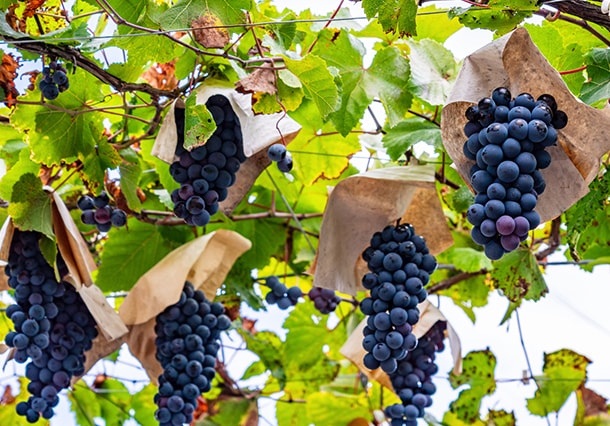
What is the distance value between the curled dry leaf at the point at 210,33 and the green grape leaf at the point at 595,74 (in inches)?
19.7

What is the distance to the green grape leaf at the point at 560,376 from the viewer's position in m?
2.02

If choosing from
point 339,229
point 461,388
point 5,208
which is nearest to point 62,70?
point 5,208

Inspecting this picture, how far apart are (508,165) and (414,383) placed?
0.65m

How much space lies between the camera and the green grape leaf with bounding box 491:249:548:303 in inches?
62.5

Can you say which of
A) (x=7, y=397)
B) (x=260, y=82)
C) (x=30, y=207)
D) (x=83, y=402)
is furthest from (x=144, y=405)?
(x=260, y=82)

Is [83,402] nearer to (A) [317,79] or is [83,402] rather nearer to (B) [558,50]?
(A) [317,79]

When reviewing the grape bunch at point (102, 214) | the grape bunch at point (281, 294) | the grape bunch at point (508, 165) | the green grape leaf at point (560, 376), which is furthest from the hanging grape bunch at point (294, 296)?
the grape bunch at point (508, 165)

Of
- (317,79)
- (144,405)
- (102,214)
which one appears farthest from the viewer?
(144,405)

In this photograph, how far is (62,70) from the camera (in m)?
1.22

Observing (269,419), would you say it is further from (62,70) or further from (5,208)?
(62,70)

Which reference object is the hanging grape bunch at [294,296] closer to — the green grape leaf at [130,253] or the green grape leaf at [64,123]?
the green grape leaf at [130,253]

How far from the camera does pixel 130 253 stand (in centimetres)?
176

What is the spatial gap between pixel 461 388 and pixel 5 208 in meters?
1.21

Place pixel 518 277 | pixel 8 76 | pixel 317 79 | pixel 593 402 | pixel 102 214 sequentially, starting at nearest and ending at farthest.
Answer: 1. pixel 317 79
2. pixel 8 76
3. pixel 102 214
4. pixel 518 277
5. pixel 593 402
